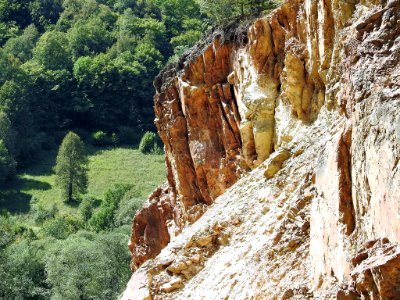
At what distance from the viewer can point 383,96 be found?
14.0m

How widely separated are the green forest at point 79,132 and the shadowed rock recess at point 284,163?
5379 millimetres

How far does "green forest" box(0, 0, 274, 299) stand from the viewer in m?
65.4

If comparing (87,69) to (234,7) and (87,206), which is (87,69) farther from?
(234,7)

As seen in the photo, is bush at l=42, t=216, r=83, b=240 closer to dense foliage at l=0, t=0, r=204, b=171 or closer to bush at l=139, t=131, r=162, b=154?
bush at l=139, t=131, r=162, b=154

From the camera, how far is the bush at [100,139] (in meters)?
113

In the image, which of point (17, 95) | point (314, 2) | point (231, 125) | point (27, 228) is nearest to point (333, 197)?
point (314, 2)

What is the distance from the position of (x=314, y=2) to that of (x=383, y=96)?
1397cm

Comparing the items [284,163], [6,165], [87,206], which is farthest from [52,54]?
[284,163]

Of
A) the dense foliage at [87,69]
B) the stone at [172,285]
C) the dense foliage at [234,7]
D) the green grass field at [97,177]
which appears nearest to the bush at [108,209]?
the green grass field at [97,177]

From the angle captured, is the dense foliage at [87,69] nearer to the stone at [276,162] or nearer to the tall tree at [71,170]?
the tall tree at [71,170]

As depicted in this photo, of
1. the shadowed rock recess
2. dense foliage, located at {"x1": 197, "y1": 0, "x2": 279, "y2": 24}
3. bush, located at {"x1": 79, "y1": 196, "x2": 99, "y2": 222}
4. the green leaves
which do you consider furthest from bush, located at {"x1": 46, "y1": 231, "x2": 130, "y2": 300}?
the green leaves

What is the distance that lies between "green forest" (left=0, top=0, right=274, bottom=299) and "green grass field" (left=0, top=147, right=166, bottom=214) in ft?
0.52

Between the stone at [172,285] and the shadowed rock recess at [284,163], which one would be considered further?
the stone at [172,285]

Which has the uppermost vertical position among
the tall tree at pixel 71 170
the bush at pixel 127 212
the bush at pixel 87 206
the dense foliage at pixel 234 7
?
the dense foliage at pixel 234 7
